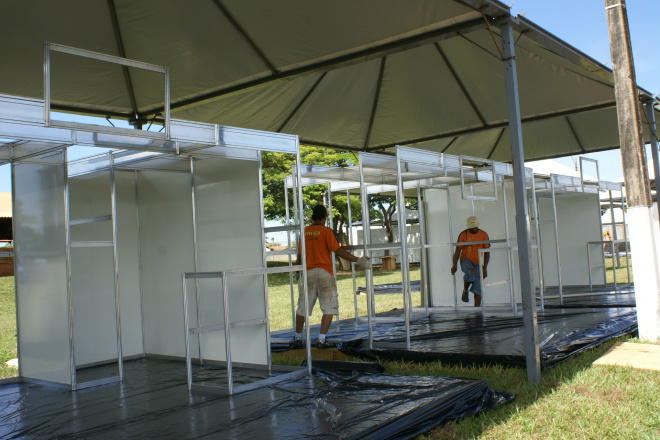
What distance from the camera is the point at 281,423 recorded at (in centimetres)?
448

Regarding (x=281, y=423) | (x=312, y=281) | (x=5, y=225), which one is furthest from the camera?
(x=5, y=225)

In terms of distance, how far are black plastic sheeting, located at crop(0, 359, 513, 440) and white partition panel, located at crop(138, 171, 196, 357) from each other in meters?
1.65

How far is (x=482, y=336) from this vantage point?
7941mm

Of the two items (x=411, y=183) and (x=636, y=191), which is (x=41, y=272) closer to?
(x=411, y=183)

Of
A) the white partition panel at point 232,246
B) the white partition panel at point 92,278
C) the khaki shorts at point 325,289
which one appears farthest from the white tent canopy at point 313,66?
the khaki shorts at point 325,289

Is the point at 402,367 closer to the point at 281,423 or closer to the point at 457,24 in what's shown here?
the point at 281,423

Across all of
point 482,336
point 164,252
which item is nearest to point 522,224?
point 482,336

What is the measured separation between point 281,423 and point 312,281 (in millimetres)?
3413

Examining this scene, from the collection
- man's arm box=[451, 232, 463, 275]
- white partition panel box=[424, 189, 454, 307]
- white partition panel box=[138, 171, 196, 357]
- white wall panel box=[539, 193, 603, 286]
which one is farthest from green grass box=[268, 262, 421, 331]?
white partition panel box=[138, 171, 196, 357]

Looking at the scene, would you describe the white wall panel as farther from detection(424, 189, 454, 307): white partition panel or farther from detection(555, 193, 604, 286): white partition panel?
detection(424, 189, 454, 307): white partition panel

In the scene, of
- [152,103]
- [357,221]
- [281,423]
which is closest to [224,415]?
[281,423]

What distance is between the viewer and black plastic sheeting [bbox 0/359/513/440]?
4297 mm

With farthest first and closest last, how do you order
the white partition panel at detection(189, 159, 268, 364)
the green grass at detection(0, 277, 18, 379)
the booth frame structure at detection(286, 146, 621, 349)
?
the green grass at detection(0, 277, 18, 379) < the booth frame structure at detection(286, 146, 621, 349) < the white partition panel at detection(189, 159, 268, 364)

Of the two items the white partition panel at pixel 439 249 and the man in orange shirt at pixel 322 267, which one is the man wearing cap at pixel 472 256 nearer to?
the white partition panel at pixel 439 249
